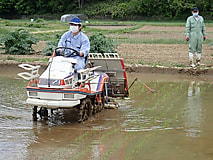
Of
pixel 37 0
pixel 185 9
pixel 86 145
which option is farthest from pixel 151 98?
pixel 37 0

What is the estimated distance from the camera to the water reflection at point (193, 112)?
26.7 ft

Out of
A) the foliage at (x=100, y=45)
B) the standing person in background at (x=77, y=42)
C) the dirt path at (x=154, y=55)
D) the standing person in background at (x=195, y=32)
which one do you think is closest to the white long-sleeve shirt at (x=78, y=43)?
the standing person in background at (x=77, y=42)

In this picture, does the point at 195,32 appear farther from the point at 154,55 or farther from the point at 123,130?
the point at 123,130

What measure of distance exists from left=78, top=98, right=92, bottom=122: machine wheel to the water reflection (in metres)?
1.98

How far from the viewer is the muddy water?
22.4 feet

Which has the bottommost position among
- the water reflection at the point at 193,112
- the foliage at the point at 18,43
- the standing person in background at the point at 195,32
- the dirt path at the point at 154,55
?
the water reflection at the point at 193,112

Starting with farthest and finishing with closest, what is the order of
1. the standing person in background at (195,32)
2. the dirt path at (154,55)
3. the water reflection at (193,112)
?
the dirt path at (154,55), the standing person in background at (195,32), the water reflection at (193,112)

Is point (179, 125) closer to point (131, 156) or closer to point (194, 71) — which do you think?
point (131, 156)

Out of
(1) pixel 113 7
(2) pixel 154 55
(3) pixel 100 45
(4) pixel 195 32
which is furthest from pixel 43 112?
(1) pixel 113 7

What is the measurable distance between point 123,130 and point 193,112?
2.15 metres

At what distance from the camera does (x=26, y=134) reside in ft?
25.6

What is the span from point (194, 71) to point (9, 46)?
8067mm

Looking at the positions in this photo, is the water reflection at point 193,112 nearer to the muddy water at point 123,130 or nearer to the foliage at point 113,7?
the muddy water at point 123,130

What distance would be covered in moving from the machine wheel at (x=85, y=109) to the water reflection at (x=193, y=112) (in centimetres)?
198
